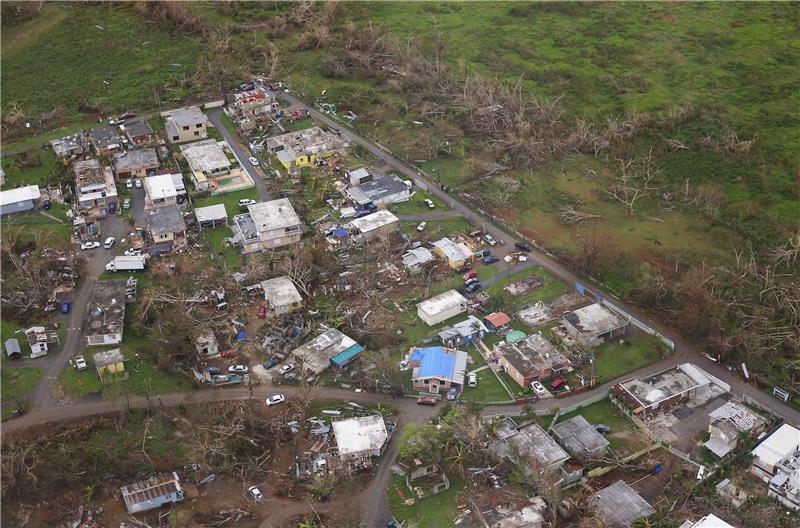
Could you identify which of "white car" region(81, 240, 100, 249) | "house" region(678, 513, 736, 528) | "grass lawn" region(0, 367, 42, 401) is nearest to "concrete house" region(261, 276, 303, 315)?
"white car" region(81, 240, 100, 249)

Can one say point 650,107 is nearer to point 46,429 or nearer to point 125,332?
point 125,332

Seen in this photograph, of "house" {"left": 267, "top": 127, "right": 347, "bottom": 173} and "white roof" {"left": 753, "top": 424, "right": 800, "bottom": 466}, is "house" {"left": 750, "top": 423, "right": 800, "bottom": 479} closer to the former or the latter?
"white roof" {"left": 753, "top": 424, "right": 800, "bottom": 466}

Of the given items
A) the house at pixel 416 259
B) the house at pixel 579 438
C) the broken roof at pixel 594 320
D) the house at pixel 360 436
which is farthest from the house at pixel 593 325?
the house at pixel 360 436

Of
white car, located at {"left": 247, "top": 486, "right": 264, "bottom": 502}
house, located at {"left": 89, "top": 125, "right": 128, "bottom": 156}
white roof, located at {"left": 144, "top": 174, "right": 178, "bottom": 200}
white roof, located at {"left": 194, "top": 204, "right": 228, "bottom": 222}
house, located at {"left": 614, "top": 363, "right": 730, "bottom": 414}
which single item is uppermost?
house, located at {"left": 89, "top": 125, "right": 128, "bottom": 156}

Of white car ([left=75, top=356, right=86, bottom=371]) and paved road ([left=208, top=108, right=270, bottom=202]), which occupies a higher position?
paved road ([left=208, top=108, right=270, bottom=202])

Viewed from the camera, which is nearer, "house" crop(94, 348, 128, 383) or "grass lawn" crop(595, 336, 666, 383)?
"house" crop(94, 348, 128, 383)

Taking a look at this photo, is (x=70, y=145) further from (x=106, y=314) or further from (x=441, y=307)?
(x=441, y=307)
